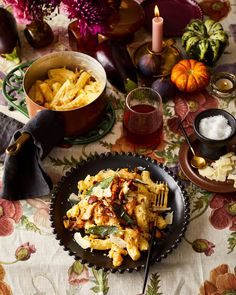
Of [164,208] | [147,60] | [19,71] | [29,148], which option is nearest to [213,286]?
[164,208]

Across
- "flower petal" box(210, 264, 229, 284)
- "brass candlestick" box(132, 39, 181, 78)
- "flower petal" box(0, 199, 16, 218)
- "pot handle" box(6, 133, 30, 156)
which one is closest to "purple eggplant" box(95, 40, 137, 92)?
"brass candlestick" box(132, 39, 181, 78)

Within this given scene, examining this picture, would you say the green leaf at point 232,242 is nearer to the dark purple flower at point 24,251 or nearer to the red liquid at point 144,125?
the red liquid at point 144,125

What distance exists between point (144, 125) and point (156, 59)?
0.85 ft

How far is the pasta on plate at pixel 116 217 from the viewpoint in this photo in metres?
1.13

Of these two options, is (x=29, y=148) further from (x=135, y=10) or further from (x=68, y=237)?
(x=135, y=10)

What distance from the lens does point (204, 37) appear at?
5.04ft

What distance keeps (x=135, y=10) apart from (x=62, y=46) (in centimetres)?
26

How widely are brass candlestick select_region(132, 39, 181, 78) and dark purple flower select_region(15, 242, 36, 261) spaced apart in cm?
61

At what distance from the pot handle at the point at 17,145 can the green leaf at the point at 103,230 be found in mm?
266

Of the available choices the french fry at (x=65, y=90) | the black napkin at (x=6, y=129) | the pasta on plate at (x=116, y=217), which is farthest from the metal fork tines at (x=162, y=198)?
the black napkin at (x=6, y=129)

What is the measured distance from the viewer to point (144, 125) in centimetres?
133

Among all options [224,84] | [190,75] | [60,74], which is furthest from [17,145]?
[224,84]

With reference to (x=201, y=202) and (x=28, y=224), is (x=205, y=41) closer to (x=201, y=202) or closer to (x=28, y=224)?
(x=201, y=202)

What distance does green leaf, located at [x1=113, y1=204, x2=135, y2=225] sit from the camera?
3.75 ft
